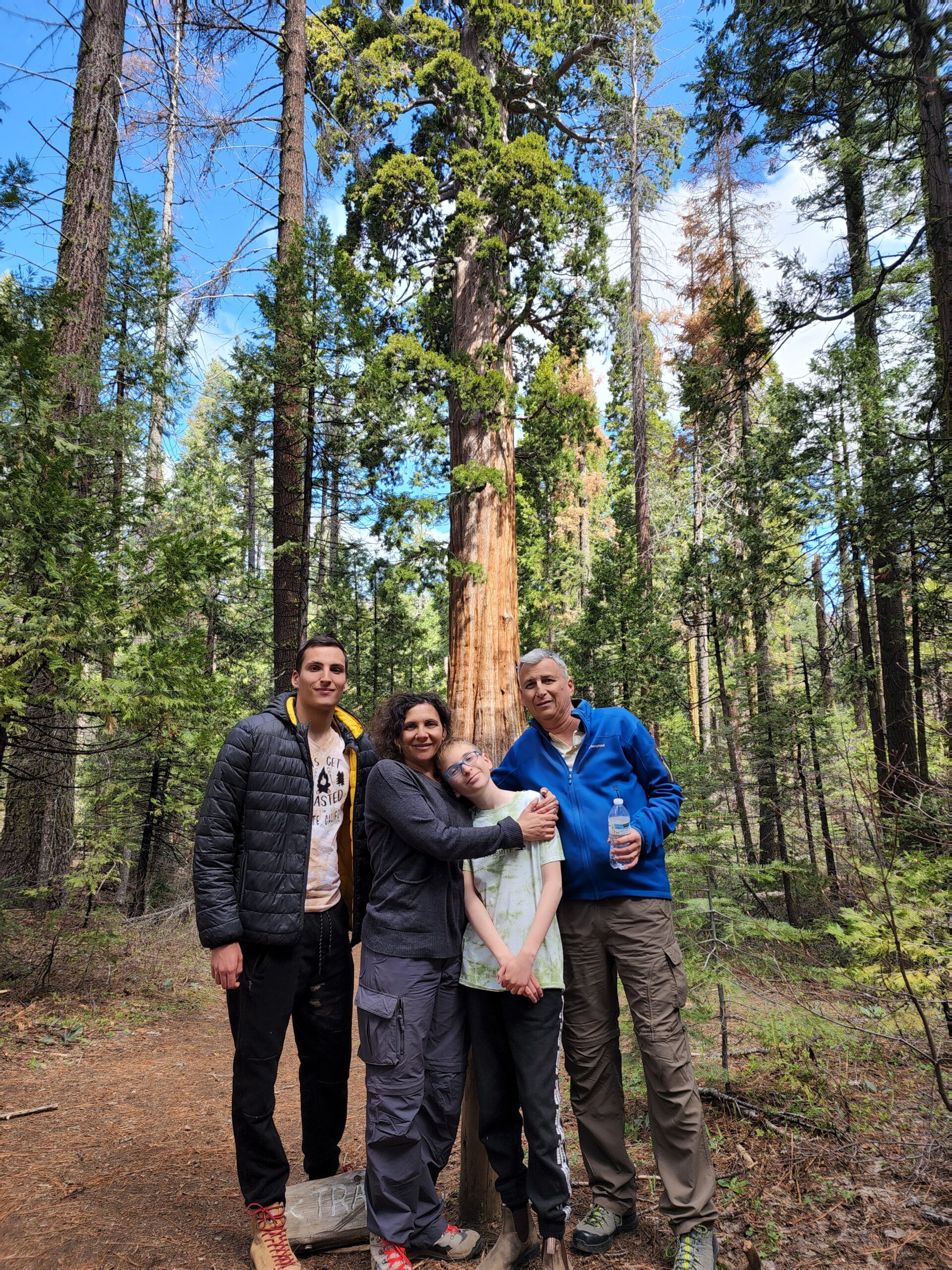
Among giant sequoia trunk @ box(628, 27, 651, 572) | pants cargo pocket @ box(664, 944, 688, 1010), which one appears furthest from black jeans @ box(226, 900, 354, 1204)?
giant sequoia trunk @ box(628, 27, 651, 572)

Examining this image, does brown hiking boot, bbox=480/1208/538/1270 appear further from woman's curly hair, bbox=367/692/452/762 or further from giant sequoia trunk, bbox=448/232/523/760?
giant sequoia trunk, bbox=448/232/523/760

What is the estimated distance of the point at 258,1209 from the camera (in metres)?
2.96

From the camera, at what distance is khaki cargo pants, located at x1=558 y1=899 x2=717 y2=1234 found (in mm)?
2914

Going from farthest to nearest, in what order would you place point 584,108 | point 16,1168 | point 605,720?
point 584,108 < point 16,1168 < point 605,720

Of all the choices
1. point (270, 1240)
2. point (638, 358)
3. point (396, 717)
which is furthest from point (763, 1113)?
point (638, 358)

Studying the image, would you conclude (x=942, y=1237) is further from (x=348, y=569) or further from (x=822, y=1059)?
(x=348, y=569)

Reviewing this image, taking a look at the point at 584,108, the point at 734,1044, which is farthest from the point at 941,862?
the point at 584,108

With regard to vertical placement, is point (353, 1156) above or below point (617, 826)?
below

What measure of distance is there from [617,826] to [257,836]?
4.99ft

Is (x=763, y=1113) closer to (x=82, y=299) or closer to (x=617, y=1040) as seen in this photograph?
(x=617, y=1040)

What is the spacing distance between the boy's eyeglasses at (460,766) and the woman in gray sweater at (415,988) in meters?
0.08

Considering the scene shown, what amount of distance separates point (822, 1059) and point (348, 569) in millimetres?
13946

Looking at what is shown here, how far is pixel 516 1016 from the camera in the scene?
294 cm

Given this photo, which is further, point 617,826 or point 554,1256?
point 617,826
